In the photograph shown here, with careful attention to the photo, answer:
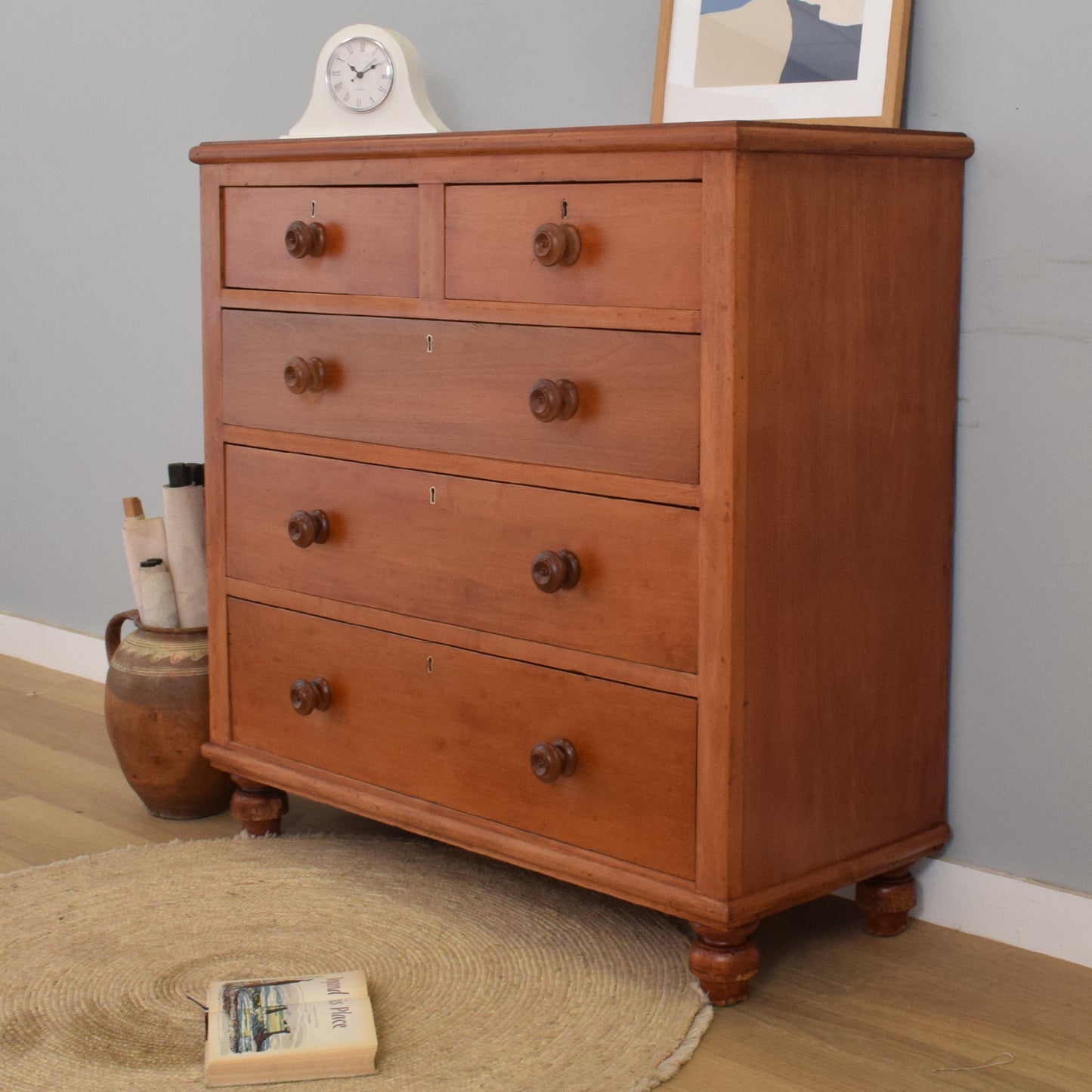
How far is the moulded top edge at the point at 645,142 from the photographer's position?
151 cm

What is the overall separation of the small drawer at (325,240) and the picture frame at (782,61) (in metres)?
0.45

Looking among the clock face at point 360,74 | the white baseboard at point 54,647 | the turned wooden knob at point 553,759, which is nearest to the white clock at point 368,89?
the clock face at point 360,74

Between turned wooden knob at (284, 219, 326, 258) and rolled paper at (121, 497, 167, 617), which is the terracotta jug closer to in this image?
rolled paper at (121, 497, 167, 617)

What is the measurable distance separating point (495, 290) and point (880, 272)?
17.5 inches

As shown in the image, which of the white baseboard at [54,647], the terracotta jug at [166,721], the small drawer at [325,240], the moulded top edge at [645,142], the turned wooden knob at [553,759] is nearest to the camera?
the moulded top edge at [645,142]

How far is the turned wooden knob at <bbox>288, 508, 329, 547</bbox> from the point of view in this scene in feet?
6.42

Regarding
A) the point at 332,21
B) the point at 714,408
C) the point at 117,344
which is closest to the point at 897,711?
the point at 714,408

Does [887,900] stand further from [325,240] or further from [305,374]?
[325,240]

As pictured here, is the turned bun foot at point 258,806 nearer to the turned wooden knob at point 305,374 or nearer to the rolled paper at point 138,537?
the rolled paper at point 138,537

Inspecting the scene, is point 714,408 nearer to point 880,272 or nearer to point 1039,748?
point 880,272

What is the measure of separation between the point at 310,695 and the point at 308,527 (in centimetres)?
23

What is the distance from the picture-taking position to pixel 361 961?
1.81 metres

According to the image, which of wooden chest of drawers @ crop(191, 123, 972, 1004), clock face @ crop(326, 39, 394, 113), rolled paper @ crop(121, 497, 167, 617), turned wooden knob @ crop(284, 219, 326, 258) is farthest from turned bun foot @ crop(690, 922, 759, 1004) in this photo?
clock face @ crop(326, 39, 394, 113)

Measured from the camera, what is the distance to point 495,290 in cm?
174
